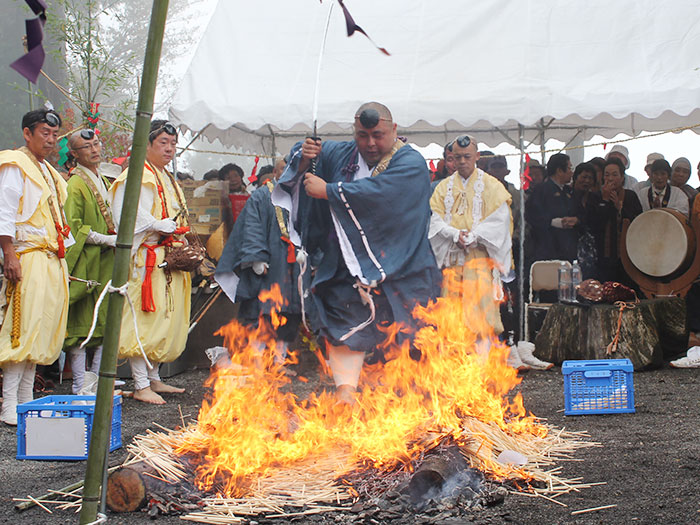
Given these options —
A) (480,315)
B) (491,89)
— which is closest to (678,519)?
(480,315)

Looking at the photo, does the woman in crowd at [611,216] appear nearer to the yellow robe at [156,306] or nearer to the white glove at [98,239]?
the yellow robe at [156,306]

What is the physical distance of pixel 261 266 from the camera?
21.0 feet

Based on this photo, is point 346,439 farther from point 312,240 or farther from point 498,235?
point 498,235

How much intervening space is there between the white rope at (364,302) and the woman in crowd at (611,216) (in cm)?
457

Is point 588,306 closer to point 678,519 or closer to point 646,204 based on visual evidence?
point 646,204

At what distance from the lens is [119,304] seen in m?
2.38

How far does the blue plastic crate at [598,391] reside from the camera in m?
5.02

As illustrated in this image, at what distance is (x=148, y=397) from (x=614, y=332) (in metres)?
4.10

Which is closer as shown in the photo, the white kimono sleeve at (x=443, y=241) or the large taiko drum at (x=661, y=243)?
the white kimono sleeve at (x=443, y=241)

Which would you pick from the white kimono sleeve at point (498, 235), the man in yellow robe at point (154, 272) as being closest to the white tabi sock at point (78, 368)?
the man in yellow robe at point (154, 272)

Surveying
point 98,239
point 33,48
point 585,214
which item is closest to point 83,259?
point 98,239

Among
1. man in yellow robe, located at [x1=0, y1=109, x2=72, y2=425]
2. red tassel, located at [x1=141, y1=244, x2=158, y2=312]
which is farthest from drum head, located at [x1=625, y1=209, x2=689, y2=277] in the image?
man in yellow robe, located at [x1=0, y1=109, x2=72, y2=425]

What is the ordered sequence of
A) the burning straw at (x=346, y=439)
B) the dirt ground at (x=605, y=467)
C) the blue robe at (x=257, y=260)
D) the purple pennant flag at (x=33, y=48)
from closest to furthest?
1. the purple pennant flag at (x=33, y=48)
2. the dirt ground at (x=605, y=467)
3. the burning straw at (x=346, y=439)
4. the blue robe at (x=257, y=260)

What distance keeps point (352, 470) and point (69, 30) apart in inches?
A: 316
